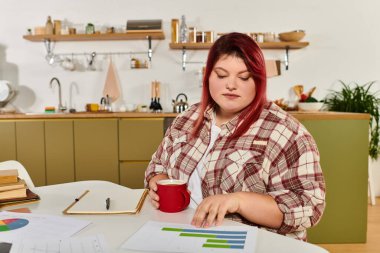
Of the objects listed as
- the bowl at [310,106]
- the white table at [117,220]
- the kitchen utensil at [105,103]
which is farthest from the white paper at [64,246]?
the kitchen utensil at [105,103]

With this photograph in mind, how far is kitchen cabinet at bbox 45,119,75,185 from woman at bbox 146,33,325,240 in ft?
6.57

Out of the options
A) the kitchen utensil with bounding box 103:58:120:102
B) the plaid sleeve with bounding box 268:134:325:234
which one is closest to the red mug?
the plaid sleeve with bounding box 268:134:325:234

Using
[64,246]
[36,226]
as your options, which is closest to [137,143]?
[36,226]

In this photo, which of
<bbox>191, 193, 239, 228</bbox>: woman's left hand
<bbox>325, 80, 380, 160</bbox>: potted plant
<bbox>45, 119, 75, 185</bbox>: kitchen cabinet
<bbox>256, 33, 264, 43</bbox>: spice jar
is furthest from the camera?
<bbox>256, 33, 264, 43</bbox>: spice jar

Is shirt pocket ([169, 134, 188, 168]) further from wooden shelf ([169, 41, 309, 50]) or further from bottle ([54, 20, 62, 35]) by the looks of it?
bottle ([54, 20, 62, 35])

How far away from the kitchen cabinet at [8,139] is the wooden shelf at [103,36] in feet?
3.22

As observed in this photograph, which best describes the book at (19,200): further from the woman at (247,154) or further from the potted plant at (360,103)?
the potted plant at (360,103)

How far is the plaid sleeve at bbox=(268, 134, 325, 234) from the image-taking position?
3.39ft

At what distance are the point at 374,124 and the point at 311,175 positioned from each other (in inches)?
125

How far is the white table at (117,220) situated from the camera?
797mm

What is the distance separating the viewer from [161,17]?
12.7 feet

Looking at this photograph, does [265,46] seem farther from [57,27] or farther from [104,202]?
[104,202]

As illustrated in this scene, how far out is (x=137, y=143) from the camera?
3.20m

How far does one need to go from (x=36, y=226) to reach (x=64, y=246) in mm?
149
